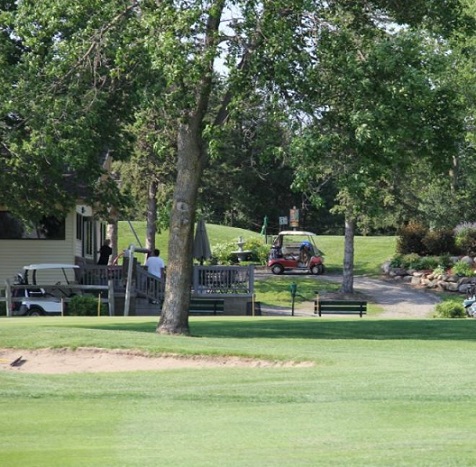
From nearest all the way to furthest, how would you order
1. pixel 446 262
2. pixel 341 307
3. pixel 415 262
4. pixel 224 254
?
pixel 341 307
pixel 446 262
pixel 415 262
pixel 224 254

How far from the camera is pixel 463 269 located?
5162 cm

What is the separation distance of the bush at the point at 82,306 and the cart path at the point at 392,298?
9.11m

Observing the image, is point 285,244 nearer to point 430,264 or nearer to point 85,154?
point 430,264

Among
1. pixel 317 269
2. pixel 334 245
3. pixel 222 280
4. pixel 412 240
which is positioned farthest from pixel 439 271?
pixel 222 280

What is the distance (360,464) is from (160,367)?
34.1ft

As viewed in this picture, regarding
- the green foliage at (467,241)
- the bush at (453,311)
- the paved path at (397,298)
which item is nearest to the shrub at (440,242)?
the green foliage at (467,241)

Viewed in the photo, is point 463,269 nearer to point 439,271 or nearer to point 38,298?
point 439,271

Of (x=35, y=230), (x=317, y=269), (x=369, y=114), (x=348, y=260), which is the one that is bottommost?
(x=317, y=269)

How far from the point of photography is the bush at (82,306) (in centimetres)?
3516

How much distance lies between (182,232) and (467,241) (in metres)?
32.9

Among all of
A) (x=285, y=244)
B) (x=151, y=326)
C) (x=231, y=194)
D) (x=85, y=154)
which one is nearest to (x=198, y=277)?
(x=151, y=326)

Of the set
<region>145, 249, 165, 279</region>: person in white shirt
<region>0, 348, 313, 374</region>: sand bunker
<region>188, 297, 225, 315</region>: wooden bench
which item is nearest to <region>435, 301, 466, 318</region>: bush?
<region>188, 297, 225, 315</region>: wooden bench

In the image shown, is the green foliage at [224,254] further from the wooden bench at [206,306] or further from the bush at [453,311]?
the bush at [453,311]

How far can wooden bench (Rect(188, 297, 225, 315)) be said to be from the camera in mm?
36156
